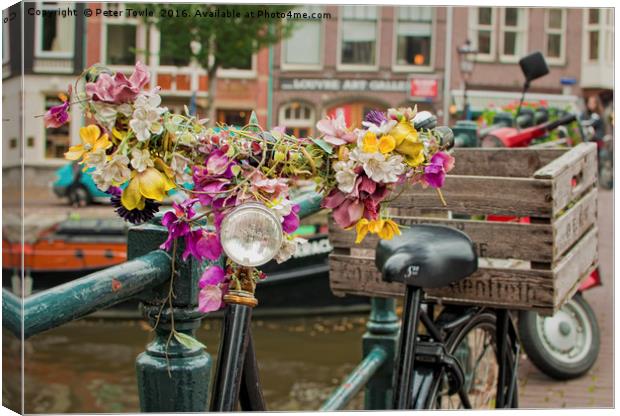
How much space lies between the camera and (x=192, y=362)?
149 centimetres

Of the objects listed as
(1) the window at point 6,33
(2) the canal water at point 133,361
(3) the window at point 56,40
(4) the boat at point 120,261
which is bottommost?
(2) the canal water at point 133,361

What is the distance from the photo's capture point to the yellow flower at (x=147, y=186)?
110 centimetres

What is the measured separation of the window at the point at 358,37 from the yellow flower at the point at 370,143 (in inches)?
665

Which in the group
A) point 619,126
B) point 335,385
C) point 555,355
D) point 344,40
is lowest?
point 335,385

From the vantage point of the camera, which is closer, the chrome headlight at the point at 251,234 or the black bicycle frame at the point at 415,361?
the chrome headlight at the point at 251,234

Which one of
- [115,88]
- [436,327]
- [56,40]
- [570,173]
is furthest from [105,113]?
[56,40]

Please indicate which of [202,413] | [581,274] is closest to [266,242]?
[202,413]

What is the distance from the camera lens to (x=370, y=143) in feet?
3.83

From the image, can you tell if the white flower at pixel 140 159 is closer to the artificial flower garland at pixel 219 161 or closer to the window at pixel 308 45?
the artificial flower garland at pixel 219 161

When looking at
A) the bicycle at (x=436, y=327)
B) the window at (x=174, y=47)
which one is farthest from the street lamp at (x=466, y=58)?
the bicycle at (x=436, y=327)

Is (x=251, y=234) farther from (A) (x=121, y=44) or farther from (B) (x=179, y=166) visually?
(A) (x=121, y=44)

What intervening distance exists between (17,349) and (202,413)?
273 mm

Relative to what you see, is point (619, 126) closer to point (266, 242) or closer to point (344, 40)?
point (266, 242)

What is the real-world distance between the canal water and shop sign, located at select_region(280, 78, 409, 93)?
10351 millimetres
